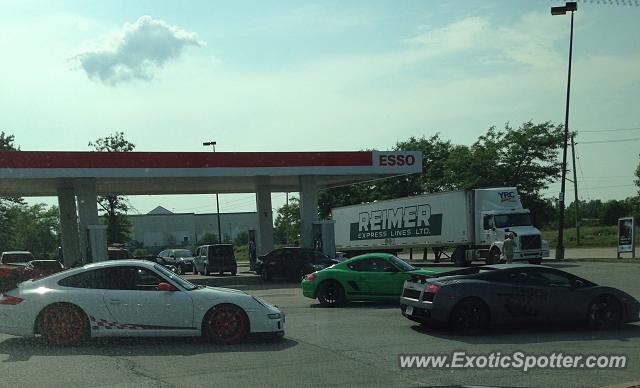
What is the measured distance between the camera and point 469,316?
11.3 meters

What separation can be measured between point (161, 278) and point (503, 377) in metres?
5.42

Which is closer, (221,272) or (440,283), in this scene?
(440,283)

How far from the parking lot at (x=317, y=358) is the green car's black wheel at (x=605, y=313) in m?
0.29

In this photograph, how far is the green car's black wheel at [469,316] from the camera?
1127 centimetres

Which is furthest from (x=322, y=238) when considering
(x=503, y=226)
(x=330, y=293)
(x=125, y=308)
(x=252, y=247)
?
(x=125, y=308)

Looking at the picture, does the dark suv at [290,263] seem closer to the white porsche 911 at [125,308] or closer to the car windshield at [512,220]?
the car windshield at [512,220]

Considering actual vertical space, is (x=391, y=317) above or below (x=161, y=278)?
below

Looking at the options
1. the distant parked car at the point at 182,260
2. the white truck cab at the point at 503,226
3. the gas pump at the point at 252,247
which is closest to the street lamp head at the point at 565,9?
the white truck cab at the point at 503,226

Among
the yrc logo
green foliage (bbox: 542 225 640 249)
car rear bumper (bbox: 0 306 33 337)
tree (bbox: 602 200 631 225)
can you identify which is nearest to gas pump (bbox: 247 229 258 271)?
the yrc logo

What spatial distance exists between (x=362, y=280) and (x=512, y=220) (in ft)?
59.1

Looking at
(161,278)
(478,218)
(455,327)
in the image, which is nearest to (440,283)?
(455,327)

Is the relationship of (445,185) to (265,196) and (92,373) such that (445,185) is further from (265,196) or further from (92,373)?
(92,373)

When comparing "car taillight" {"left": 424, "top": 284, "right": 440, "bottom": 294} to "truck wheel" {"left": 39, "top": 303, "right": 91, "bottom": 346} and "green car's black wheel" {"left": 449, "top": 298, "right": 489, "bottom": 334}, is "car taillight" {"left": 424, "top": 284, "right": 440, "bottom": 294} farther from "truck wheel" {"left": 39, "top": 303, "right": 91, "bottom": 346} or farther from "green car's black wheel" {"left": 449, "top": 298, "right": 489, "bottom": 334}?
"truck wheel" {"left": 39, "top": 303, "right": 91, "bottom": 346}

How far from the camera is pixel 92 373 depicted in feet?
27.6
